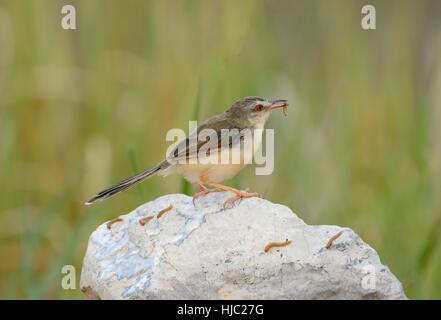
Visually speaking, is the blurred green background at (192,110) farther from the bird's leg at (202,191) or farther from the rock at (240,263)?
the rock at (240,263)

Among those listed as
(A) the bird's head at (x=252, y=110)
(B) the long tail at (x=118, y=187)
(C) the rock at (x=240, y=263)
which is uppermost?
(A) the bird's head at (x=252, y=110)

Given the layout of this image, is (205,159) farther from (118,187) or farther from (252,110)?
(252,110)

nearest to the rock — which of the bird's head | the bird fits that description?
the bird

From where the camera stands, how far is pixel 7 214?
5.60m

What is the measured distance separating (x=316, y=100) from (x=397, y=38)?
642 millimetres

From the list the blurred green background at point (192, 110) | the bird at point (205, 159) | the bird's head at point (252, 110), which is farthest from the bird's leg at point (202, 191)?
the blurred green background at point (192, 110)

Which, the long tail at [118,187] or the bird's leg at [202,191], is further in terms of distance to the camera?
the long tail at [118,187]

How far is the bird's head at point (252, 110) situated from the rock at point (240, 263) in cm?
80

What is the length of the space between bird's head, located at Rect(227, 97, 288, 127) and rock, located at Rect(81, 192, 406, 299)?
0.80 m

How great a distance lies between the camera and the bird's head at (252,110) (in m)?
4.09

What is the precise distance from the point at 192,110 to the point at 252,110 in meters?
1.18

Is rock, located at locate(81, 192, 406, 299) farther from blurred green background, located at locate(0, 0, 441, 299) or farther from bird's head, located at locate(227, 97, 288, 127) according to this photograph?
blurred green background, located at locate(0, 0, 441, 299)

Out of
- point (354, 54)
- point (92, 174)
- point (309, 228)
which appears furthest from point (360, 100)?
point (309, 228)

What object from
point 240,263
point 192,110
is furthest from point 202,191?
point 192,110
